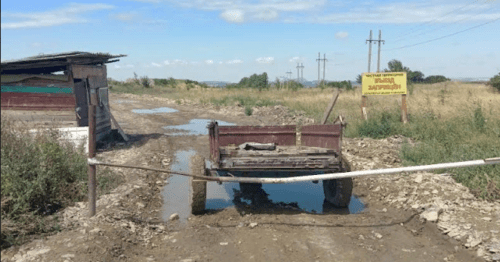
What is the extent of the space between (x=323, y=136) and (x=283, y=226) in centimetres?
199

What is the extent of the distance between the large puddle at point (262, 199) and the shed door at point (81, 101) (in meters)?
3.89

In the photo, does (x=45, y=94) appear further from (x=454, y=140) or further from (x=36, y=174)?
(x=454, y=140)

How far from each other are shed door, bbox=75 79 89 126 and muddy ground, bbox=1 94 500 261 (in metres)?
3.47

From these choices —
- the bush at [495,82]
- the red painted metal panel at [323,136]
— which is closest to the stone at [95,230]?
the red painted metal panel at [323,136]

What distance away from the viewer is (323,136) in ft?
24.8

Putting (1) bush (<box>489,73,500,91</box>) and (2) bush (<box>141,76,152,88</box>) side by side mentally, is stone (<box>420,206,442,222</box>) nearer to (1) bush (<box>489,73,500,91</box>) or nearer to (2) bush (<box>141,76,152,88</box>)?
(1) bush (<box>489,73,500,91</box>)

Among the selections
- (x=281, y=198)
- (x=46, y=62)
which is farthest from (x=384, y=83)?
(x=46, y=62)

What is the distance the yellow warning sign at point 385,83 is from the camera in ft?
51.9

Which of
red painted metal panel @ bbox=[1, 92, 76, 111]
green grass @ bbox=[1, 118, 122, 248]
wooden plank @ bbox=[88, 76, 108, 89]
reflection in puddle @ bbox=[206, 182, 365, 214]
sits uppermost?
wooden plank @ bbox=[88, 76, 108, 89]

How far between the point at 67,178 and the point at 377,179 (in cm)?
568

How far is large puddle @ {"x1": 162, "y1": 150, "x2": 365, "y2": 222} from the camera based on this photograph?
23.8 feet

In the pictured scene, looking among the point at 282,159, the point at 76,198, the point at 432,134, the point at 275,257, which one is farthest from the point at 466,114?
the point at 76,198

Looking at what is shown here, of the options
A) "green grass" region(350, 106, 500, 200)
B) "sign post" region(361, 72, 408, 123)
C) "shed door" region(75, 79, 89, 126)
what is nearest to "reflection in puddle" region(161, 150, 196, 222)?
"shed door" region(75, 79, 89, 126)

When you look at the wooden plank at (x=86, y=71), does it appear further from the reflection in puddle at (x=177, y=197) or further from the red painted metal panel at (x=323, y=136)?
the red painted metal panel at (x=323, y=136)
